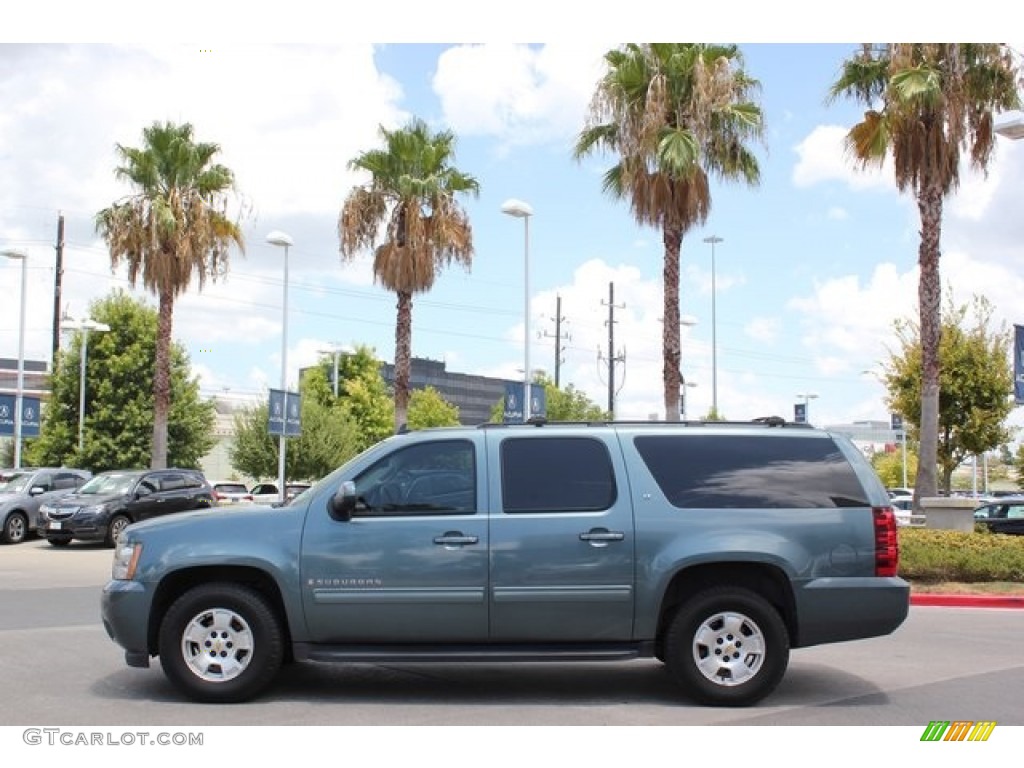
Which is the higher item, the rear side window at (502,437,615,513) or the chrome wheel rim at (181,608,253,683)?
the rear side window at (502,437,615,513)

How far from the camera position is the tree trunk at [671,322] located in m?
22.1

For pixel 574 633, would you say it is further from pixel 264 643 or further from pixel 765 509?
pixel 264 643

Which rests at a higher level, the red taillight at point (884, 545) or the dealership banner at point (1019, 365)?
the dealership banner at point (1019, 365)

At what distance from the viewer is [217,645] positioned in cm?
756

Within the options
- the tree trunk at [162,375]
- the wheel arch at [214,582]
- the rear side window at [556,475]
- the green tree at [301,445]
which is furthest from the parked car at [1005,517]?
the green tree at [301,445]

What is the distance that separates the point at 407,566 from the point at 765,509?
2.50 m

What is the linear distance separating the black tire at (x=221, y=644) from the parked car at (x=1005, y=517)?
2077 centimetres

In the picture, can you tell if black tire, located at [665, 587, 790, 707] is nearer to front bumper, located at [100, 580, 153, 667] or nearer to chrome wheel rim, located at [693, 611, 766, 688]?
chrome wheel rim, located at [693, 611, 766, 688]

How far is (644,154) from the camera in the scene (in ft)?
73.6

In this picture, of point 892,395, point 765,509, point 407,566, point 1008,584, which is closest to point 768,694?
point 765,509

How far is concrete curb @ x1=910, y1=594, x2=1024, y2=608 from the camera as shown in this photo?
565 inches

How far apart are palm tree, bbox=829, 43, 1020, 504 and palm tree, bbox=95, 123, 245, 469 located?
18.8 m

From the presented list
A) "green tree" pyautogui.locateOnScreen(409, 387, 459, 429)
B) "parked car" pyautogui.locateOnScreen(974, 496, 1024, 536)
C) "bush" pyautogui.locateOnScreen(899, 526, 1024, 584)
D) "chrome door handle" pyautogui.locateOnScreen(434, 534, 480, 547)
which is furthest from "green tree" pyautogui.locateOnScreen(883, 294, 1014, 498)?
"green tree" pyautogui.locateOnScreen(409, 387, 459, 429)

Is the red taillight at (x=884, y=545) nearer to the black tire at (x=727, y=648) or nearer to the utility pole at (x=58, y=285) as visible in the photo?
the black tire at (x=727, y=648)
